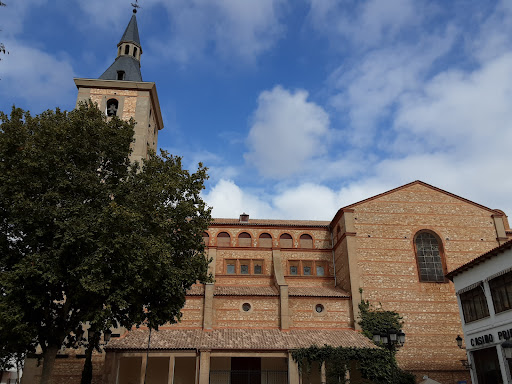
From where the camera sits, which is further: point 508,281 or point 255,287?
point 255,287

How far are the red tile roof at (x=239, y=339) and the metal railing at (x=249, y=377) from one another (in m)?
2.57

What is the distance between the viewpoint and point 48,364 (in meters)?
15.3

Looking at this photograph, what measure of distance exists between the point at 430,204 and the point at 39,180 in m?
A: 25.5

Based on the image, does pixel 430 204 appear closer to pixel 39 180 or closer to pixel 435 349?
pixel 435 349

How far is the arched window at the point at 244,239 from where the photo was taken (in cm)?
3319

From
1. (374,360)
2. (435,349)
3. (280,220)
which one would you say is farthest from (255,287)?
(435,349)

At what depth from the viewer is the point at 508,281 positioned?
1878 centimetres

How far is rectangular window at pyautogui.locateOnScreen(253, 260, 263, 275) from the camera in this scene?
3234 cm

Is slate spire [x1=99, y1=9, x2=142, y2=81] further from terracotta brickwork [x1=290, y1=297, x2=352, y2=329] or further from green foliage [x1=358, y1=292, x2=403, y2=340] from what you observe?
green foliage [x1=358, y1=292, x2=403, y2=340]

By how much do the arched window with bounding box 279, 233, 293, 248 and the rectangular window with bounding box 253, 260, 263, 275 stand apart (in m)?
2.24

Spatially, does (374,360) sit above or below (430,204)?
below

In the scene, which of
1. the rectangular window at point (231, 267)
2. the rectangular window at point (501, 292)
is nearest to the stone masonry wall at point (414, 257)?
the rectangular window at point (501, 292)

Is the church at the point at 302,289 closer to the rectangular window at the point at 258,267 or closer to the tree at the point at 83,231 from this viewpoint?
the rectangular window at the point at 258,267

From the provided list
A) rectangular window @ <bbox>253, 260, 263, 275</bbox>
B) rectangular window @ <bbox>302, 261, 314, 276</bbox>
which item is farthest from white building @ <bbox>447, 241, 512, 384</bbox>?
rectangular window @ <bbox>253, 260, 263, 275</bbox>
